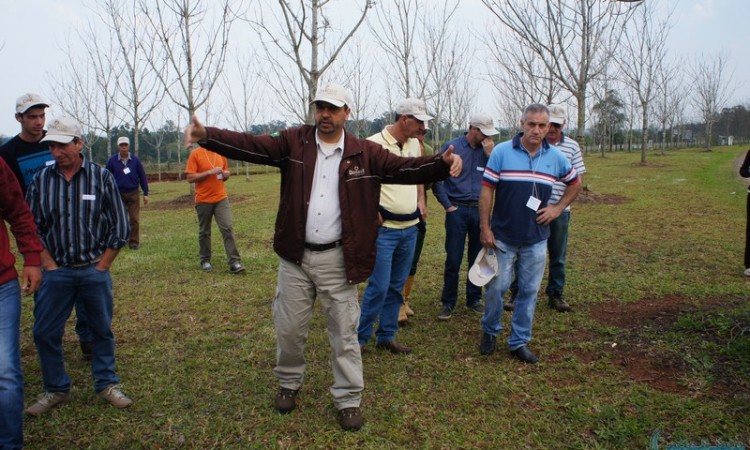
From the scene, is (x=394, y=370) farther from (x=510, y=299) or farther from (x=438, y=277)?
(x=438, y=277)

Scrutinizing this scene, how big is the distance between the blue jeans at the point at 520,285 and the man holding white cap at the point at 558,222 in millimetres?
1104

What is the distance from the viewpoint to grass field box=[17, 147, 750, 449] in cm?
306

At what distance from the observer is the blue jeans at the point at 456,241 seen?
16.3 feet

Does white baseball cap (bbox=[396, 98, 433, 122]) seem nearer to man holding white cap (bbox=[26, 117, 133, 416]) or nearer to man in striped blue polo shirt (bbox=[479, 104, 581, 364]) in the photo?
man in striped blue polo shirt (bbox=[479, 104, 581, 364])

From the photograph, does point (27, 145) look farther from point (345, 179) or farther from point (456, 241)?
point (456, 241)

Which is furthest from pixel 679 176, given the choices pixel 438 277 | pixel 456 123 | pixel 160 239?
pixel 160 239

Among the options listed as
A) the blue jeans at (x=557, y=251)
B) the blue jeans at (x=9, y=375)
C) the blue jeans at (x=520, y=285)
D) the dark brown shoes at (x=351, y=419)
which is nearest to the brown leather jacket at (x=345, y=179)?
the dark brown shoes at (x=351, y=419)

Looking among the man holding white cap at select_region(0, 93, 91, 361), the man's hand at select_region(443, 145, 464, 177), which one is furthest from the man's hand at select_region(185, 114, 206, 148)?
the man holding white cap at select_region(0, 93, 91, 361)

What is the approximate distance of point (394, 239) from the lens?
4.02m

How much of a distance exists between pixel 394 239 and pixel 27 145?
298 centimetres

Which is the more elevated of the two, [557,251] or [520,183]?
[520,183]

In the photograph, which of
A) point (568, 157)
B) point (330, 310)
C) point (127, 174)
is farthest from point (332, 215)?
point (127, 174)

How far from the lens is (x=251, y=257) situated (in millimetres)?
7973

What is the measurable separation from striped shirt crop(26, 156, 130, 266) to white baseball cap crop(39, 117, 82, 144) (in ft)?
0.66
